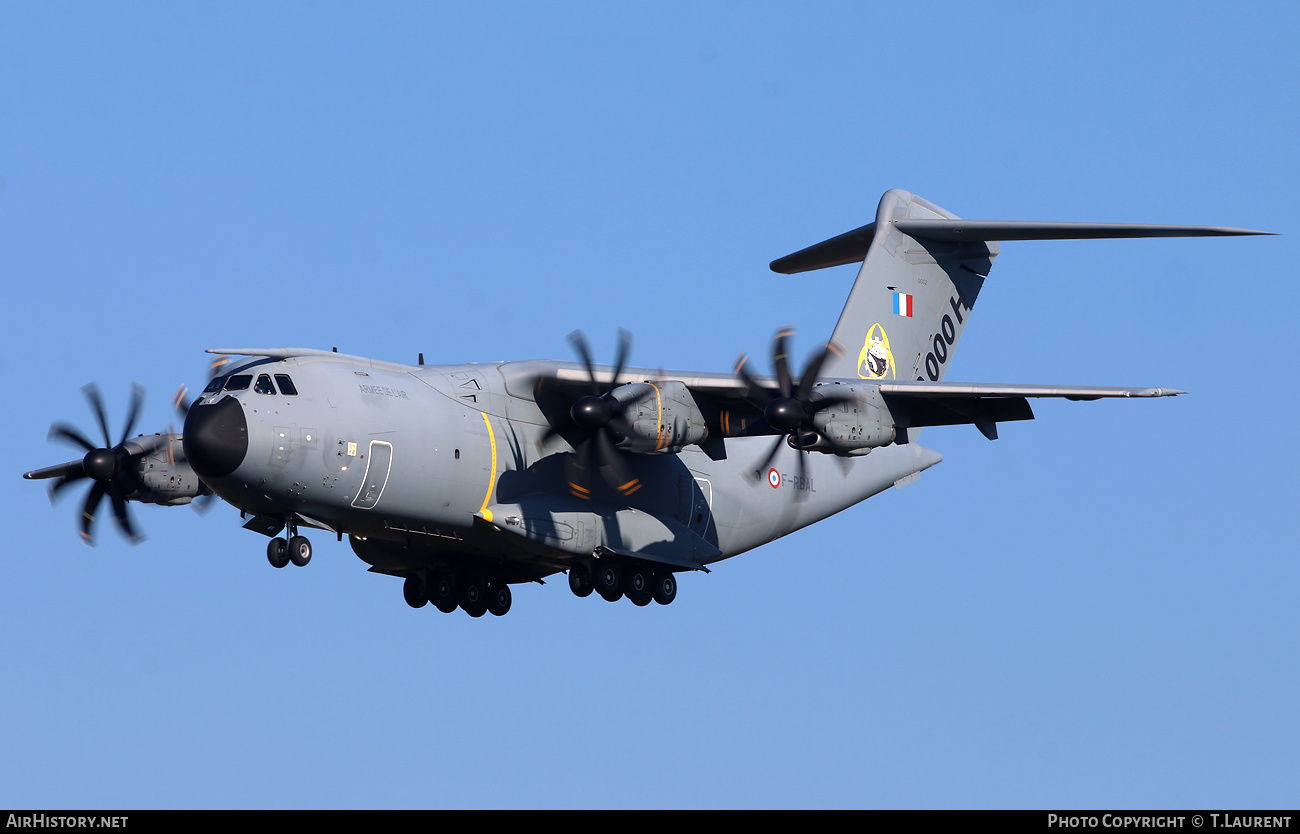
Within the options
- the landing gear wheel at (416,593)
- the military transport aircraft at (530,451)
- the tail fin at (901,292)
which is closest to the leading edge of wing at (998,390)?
the military transport aircraft at (530,451)

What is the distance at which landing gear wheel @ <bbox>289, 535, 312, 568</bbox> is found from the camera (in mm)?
18578

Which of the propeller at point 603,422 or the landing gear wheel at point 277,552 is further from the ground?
the propeller at point 603,422

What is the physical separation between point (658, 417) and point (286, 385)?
4.44 m

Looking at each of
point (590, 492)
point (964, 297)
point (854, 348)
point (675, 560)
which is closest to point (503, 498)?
point (590, 492)

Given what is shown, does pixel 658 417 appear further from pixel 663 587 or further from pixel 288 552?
pixel 288 552

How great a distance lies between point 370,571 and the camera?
881 inches

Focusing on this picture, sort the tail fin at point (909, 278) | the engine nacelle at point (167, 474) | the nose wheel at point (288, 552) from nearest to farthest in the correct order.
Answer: the nose wheel at point (288, 552) → the engine nacelle at point (167, 474) → the tail fin at point (909, 278)

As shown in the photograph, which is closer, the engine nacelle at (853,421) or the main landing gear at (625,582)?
the engine nacelle at (853,421)

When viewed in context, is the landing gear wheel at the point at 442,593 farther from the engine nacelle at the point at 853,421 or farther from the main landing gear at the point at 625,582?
the engine nacelle at the point at 853,421

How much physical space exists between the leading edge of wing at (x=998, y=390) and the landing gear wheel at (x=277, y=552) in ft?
24.6

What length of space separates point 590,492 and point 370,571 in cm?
361

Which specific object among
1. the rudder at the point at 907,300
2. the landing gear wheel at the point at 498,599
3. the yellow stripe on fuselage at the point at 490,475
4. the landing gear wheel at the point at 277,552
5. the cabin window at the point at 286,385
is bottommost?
the landing gear wheel at the point at 498,599

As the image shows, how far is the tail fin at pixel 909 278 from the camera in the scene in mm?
24266
